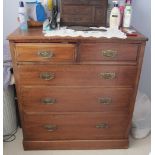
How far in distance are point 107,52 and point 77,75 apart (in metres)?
0.28

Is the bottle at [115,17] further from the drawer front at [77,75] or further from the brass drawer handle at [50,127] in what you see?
the brass drawer handle at [50,127]

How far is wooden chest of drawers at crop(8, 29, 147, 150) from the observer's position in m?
1.41

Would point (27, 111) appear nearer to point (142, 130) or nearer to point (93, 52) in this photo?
point (93, 52)

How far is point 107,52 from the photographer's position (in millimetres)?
1436

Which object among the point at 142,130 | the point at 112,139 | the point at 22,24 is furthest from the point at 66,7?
the point at 142,130

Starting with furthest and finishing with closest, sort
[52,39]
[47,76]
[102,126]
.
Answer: [102,126]
[47,76]
[52,39]

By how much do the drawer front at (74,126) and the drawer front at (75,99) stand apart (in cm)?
7

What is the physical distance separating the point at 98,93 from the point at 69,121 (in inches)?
13.9

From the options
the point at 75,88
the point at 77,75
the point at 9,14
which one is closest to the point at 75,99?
the point at 75,88

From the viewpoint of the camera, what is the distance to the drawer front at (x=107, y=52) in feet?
4.65

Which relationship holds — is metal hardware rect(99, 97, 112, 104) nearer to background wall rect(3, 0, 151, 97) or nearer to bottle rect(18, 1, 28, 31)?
background wall rect(3, 0, 151, 97)

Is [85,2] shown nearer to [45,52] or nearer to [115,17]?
A: [115,17]

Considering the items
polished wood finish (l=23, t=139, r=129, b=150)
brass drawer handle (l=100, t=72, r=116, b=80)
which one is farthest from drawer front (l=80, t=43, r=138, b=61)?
polished wood finish (l=23, t=139, r=129, b=150)

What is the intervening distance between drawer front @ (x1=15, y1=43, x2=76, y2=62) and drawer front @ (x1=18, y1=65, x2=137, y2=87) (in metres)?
0.06
